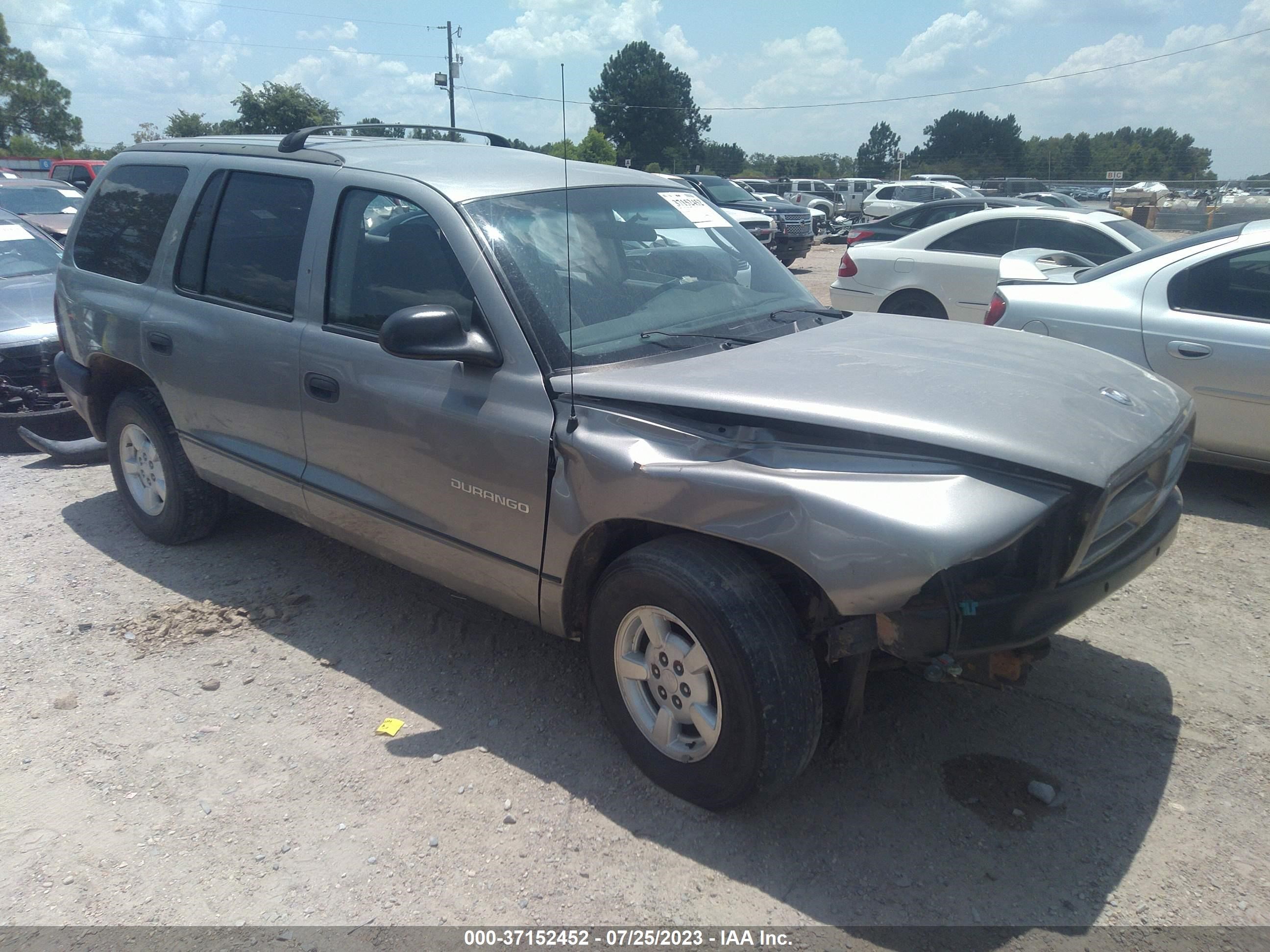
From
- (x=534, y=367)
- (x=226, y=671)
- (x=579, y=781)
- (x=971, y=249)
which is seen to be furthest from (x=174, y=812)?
(x=971, y=249)

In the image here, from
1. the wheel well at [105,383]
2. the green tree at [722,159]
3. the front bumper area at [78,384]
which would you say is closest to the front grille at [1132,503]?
the wheel well at [105,383]

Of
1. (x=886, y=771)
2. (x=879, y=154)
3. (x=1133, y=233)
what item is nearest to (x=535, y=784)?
(x=886, y=771)

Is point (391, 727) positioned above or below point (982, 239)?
below

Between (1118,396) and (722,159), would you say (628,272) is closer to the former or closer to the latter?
(1118,396)

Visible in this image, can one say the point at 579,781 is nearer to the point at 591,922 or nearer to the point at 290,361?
the point at 591,922

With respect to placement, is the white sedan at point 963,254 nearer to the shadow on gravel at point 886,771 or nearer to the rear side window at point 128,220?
the shadow on gravel at point 886,771

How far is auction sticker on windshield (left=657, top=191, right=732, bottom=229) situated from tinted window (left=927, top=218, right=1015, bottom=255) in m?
5.30

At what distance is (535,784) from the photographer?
3.15m

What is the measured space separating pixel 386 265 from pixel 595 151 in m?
4.14

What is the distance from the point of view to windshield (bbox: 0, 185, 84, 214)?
1409 centimetres

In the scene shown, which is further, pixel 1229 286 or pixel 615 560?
pixel 1229 286

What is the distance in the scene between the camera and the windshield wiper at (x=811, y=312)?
3.77 meters

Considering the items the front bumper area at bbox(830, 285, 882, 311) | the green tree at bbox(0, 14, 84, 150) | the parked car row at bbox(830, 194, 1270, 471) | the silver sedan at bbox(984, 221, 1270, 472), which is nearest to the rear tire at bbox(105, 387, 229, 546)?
the parked car row at bbox(830, 194, 1270, 471)

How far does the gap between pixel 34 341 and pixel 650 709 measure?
20.5ft
